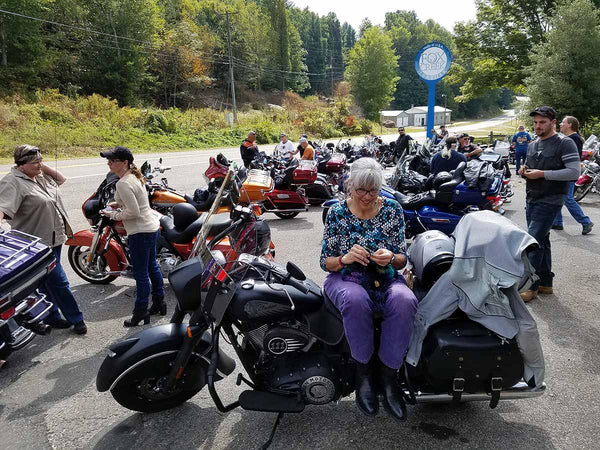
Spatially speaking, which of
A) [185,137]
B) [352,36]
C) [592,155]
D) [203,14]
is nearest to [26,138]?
[185,137]

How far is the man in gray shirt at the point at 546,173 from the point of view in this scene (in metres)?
4.14

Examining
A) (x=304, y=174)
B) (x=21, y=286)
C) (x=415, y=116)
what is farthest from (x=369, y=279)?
(x=415, y=116)

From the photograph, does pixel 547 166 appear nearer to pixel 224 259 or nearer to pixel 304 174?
pixel 224 259

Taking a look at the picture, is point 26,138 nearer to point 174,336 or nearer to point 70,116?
point 70,116

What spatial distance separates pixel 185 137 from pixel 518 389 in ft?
94.1

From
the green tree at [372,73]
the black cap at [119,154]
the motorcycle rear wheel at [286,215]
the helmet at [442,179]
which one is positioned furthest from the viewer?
the green tree at [372,73]

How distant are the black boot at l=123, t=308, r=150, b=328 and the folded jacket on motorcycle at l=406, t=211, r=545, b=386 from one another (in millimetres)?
2779

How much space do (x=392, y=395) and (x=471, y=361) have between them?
51 cm

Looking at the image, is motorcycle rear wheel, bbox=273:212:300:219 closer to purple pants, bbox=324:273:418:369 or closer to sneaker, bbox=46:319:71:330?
sneaker, bbox=46:319:71:330

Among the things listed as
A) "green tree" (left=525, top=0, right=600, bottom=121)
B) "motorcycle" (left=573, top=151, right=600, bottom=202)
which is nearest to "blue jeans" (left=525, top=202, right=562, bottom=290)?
"motorcycle" (left=573, top=151, right=600, bottom=202)

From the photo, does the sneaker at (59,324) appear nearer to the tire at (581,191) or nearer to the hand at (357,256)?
the hand at (357,256)

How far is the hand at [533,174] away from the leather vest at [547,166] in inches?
3.5

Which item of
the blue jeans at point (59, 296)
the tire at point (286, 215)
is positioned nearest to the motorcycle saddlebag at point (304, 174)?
the tire at point (286, 215)

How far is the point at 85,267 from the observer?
5055mm
